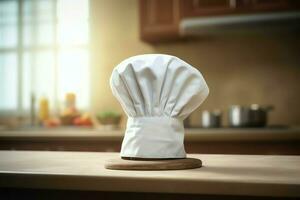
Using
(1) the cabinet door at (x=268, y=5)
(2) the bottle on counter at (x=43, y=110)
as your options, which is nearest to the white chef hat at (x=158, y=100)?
(1) the cabinet door at (x=268, y=5)

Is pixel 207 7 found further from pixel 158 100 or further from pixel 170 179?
pixel 170 179

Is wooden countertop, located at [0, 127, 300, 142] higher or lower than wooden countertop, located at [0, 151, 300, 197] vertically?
lower

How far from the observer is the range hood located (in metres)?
2.66

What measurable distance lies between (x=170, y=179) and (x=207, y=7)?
2.27 metres

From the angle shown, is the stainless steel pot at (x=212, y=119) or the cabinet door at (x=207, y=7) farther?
the stainless steel pot at (x=212, y=119)

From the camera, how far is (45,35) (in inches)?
147

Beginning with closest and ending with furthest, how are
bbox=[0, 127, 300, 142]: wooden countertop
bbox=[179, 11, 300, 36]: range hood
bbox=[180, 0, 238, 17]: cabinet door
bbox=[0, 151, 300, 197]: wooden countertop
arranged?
1. bbox=[0, 151, 300, 197]: wooden countertop
2. bbox=[0, 127, 300, 142]: wooden countertop
3. bbox=[179, 11, 300, 36]: range hood
4. bbox=[180, 0, 238, 17]: cabinet door

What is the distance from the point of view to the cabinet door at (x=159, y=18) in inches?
117

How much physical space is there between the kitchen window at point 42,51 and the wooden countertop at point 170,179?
2.82 m

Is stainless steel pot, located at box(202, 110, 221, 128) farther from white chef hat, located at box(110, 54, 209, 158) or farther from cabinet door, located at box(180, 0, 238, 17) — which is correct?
white chef hat, located at box(110, 54, 209, 158)

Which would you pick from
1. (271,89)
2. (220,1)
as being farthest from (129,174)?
(271,89)

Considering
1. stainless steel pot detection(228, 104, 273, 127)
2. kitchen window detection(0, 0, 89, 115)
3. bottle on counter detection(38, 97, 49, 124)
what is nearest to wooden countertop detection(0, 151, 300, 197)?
stainless steel pot detection(228, 104, 273, 127)

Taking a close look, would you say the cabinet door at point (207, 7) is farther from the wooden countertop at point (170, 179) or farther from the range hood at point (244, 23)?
the wooden countertop at point (170, 179)

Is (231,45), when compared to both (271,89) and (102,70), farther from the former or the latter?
(102,70)
